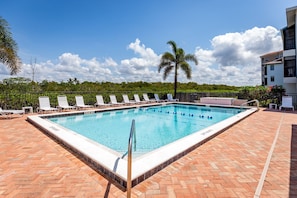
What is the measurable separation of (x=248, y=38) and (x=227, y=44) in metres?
2.83

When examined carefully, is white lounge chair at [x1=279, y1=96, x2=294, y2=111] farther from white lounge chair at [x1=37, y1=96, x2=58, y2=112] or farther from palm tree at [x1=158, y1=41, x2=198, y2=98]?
white lounge chair at [x1=37, y1=96, x2=58, y2=112]

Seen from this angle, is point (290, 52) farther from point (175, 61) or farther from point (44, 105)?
point (44, 105)

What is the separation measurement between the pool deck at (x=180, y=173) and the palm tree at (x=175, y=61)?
530 inches

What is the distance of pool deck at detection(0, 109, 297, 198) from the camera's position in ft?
8.13

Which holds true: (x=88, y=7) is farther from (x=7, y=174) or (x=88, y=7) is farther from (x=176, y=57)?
(x=7, y=174)

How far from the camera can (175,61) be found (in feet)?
58.0

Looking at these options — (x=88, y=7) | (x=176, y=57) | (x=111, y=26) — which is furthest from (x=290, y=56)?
(x=88, y=7)

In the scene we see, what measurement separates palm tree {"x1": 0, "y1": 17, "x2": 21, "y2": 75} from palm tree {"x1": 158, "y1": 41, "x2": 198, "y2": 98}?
39.0 ft

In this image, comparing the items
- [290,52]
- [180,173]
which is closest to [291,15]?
[290,52]

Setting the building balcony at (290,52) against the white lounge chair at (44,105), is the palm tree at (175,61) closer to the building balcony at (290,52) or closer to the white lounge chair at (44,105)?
the building balcony at (290,52)

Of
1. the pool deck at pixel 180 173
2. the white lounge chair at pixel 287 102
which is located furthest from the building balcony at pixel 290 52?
the pool deck at pixel 180 173

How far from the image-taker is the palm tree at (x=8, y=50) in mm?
9070

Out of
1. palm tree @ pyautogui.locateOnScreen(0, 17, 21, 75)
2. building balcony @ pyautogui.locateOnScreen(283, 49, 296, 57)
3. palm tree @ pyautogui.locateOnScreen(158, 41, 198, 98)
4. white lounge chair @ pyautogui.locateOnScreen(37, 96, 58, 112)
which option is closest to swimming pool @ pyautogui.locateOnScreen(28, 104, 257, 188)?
white lounge chair @ pyautogui.locateOnScreen(37, 96, 58, 112)

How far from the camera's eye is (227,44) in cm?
1925
